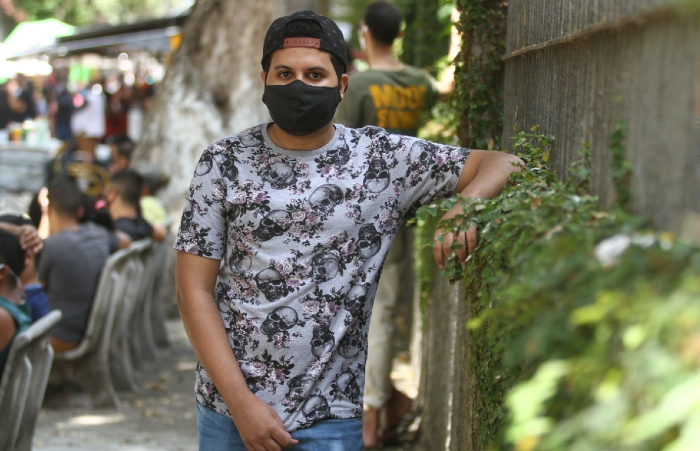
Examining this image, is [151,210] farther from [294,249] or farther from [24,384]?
[294,249]

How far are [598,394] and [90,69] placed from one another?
31.8 metres

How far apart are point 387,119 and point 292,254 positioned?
2632 mm

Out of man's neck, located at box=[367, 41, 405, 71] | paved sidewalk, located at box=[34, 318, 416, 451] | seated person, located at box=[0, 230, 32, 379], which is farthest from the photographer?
paved sidewalk, located at box=[34, 318, 416, 451]

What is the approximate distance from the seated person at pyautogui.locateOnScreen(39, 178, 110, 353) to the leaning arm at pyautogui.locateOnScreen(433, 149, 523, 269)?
4273 millimetres

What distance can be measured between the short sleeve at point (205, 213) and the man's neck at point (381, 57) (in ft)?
9.38

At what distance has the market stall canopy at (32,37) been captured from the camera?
19.3m

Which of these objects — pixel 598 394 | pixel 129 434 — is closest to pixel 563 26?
pixel 598 394

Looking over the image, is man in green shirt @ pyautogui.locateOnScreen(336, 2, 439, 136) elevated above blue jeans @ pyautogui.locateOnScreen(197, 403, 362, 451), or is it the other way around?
man in green shirt @ pyautogui.locateOnScreen(336, 2, 439, 136)

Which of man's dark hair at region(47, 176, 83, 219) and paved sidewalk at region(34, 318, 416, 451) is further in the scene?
man's dark hair at region(47, 176, 83, 219)

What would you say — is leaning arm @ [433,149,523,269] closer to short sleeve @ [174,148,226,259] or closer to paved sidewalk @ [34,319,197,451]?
short sleeve @ [174,148,226,259]

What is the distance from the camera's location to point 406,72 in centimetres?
561

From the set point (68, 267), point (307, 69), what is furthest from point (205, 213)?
point (68, 267)

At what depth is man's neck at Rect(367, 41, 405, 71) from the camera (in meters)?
5.63

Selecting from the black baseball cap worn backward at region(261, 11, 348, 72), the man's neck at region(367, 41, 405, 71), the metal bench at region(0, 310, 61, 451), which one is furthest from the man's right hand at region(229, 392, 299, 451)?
the man's neck at region(367, 41, 405, 71)
